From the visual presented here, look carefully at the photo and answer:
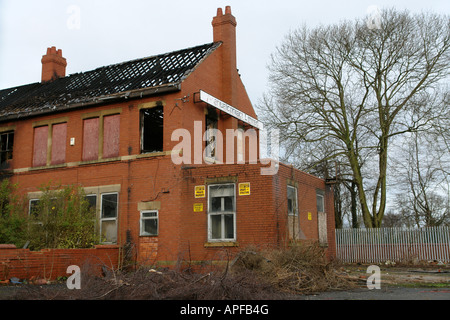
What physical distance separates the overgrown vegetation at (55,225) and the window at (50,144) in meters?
2.18

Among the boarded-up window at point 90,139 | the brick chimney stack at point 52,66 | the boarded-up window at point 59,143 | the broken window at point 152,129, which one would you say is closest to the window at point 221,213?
the broken window at point 152,129

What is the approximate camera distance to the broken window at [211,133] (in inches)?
722

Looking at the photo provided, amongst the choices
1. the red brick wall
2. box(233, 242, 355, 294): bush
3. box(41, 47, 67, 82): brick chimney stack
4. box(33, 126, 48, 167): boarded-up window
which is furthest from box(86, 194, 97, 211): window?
box(41, 47, 67, 82): brick chimney stack

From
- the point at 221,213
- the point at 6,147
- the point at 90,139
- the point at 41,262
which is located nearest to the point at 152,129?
the point at 90,139

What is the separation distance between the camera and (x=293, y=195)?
16.6 meters

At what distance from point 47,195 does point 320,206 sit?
Result: 10.9 m

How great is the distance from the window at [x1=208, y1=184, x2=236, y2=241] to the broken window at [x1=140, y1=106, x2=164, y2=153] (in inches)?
120

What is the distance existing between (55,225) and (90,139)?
14.6ft

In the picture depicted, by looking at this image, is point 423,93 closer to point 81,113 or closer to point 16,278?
point 81,113

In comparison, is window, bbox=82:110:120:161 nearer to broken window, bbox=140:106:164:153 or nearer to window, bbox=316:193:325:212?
broken window, bbox=140:106:164:153

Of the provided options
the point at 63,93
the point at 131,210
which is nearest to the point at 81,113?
the point at 63,93

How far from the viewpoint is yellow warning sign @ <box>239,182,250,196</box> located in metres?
15.2

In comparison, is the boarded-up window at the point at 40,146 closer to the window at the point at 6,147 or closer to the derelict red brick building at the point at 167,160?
the derelict red brick building at the point at 167,160
